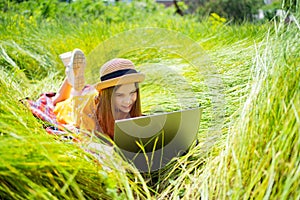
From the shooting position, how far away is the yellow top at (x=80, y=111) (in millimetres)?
2158

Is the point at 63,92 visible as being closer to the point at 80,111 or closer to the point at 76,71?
the point at 76,71

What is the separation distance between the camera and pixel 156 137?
6.13ft

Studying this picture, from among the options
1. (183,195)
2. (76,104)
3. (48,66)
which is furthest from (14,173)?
(48,66)

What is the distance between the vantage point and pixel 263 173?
1377mm

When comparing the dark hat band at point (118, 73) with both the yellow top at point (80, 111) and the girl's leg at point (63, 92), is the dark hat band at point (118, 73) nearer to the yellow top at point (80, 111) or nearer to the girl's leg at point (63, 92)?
the yellow top at point (80, 111)

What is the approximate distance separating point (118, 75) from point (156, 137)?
0.38 metres

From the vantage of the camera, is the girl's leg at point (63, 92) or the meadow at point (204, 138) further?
the girl's leg at point (63, 92)

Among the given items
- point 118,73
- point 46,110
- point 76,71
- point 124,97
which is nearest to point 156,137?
point 124,97

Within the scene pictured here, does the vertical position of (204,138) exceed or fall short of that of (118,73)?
it falls short

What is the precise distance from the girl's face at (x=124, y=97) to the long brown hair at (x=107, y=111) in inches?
0.9

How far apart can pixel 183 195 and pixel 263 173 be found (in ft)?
1.29

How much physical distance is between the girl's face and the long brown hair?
0.02 metres

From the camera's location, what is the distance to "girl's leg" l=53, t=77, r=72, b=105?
252 centimetres

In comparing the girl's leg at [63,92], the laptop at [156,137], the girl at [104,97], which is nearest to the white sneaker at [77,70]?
the girl at [104,97]
